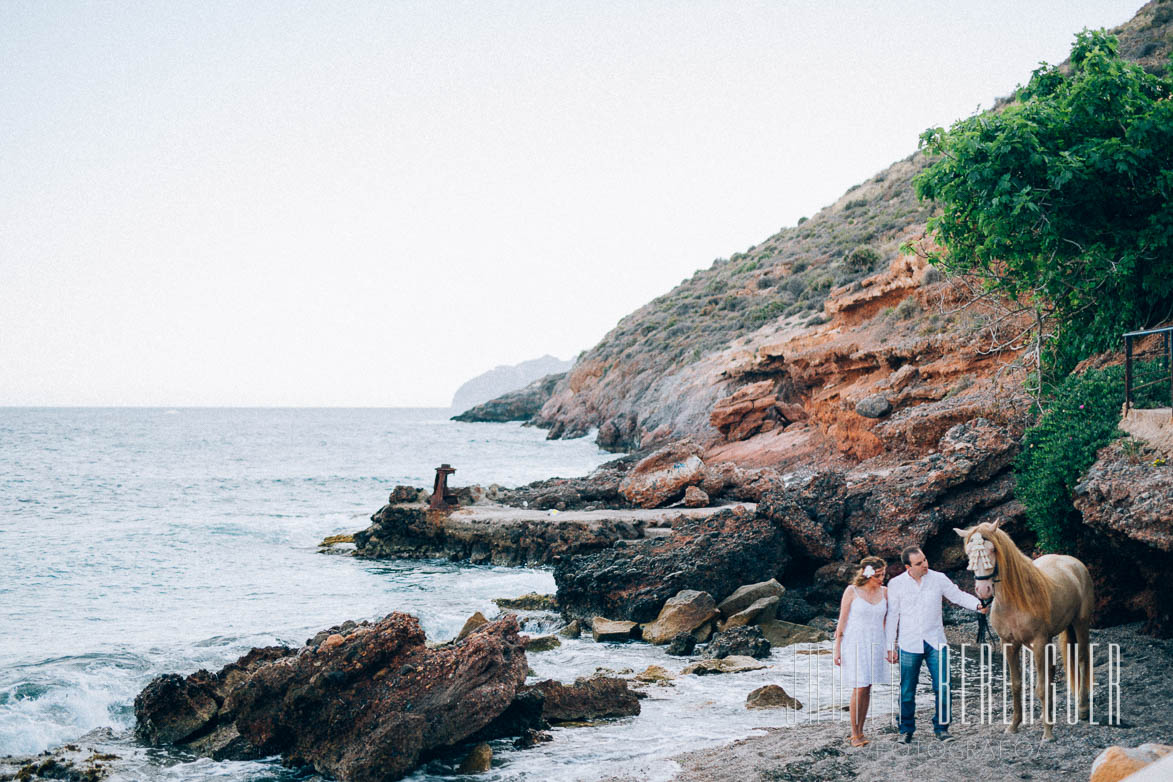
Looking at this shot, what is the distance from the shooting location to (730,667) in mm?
11070

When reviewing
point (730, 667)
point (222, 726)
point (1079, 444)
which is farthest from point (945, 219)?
point (222, 726)

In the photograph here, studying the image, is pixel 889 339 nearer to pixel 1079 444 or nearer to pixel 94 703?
pixel 1079 444

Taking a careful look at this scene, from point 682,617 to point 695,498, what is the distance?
8.14 metres

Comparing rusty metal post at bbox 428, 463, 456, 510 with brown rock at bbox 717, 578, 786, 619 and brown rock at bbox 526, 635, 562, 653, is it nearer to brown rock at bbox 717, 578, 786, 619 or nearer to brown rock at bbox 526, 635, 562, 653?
brown rock at bbox 526, 635, 562, 653

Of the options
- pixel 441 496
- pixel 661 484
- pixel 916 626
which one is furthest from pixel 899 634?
pixel 441 496

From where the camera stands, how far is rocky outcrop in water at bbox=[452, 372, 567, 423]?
96.5m

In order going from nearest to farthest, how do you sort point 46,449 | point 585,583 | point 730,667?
point 730,667, point 585,583, point 46,449

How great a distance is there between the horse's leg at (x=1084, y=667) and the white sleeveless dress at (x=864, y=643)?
173 cm

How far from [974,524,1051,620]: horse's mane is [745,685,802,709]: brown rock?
3.25 m

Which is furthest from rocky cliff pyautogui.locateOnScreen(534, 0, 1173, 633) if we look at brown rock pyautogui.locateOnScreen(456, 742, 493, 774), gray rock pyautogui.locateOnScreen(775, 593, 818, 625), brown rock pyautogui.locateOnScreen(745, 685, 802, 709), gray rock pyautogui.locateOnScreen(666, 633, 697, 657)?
brown rock pyautogui.locateOnScreen(456, 742, 493, 774)

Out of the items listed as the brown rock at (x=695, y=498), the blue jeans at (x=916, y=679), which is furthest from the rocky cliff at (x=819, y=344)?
the blue jeans at (x=916, y=679)

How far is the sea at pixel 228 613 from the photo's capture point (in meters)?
8.60

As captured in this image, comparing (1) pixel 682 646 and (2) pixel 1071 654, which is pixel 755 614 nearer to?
(1) pixel 682 646

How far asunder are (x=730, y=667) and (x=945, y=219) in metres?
9.18
